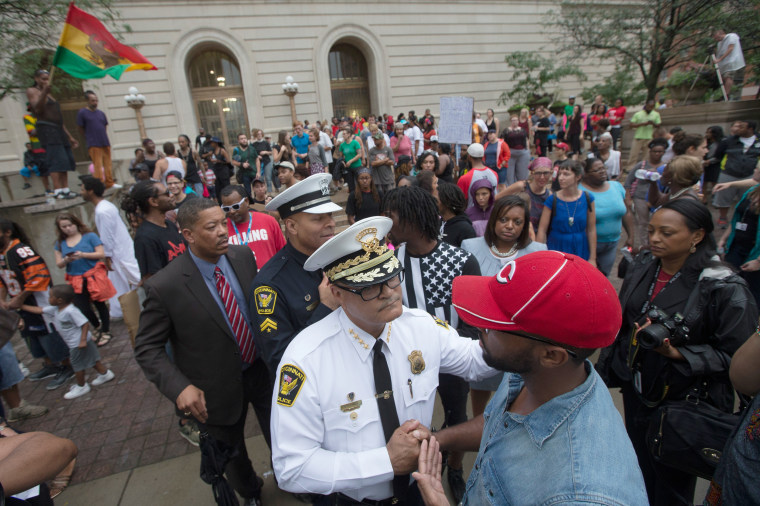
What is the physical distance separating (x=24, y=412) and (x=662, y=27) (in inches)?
940

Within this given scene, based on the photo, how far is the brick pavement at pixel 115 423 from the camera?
3.55 meters

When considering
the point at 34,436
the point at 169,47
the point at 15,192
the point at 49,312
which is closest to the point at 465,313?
the point at 34,436

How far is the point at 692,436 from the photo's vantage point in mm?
1869

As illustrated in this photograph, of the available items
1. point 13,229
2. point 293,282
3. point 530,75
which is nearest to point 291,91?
point 530,75

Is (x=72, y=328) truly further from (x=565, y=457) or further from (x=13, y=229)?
(x=565, y=457)

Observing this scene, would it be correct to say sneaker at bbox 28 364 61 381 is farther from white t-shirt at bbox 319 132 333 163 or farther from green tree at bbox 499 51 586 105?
green tree at bbox 499 51 586 105

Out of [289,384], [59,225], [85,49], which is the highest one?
[85,49]

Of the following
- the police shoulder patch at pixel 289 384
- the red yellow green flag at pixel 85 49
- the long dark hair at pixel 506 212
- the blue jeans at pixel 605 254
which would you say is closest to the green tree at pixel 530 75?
the blue jeans at pixel 605 254

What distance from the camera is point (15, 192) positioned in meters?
11.2

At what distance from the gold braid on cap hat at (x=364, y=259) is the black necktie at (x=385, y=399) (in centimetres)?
33

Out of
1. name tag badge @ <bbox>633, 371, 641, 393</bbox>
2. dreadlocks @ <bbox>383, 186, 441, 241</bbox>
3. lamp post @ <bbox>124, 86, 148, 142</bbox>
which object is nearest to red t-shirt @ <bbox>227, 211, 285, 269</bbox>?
dreadlocks @ <bbox>383, 186, 441, 241</bbox>

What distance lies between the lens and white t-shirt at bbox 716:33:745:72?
11297mm

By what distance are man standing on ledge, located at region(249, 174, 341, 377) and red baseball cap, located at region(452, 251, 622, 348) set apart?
105 cm

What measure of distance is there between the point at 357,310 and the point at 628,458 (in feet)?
3.38
